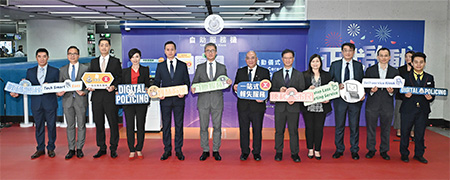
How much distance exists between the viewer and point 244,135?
5191mm

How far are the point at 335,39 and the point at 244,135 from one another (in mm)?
3689

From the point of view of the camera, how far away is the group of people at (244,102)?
200 inches

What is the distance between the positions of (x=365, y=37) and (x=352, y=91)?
3084 millimetres

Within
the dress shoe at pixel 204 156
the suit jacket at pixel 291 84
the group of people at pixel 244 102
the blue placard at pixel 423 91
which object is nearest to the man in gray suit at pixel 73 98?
the group of people at pixel 244 102

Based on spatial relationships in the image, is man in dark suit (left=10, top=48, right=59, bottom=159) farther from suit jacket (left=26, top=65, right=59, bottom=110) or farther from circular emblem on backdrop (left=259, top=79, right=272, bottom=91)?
circular emblem on backdrop (left=259, top=79, right=272, bottom=91)

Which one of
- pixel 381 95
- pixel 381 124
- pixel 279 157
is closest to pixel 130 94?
pixel 279 157

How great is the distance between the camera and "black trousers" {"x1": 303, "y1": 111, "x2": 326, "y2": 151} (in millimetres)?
5121

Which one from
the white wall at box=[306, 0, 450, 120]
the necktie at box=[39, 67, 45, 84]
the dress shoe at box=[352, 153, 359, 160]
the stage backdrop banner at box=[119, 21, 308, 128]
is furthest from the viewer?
the white wall at box=[306, 0, 450, 120]

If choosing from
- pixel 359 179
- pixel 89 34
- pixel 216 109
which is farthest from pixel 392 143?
pixel 89 34

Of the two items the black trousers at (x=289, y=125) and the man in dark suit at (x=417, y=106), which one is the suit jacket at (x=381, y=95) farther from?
the black trousers at (x=289, y=125)

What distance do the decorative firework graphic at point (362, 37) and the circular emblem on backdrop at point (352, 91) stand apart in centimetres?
266

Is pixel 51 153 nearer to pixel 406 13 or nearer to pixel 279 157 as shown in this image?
pixel 279 157

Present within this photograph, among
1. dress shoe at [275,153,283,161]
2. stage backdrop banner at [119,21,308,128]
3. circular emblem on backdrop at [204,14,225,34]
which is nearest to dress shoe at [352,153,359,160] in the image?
dress shoe at [275,153,283,161]

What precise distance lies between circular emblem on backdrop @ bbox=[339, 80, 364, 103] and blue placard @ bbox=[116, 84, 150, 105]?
2.81 metres
